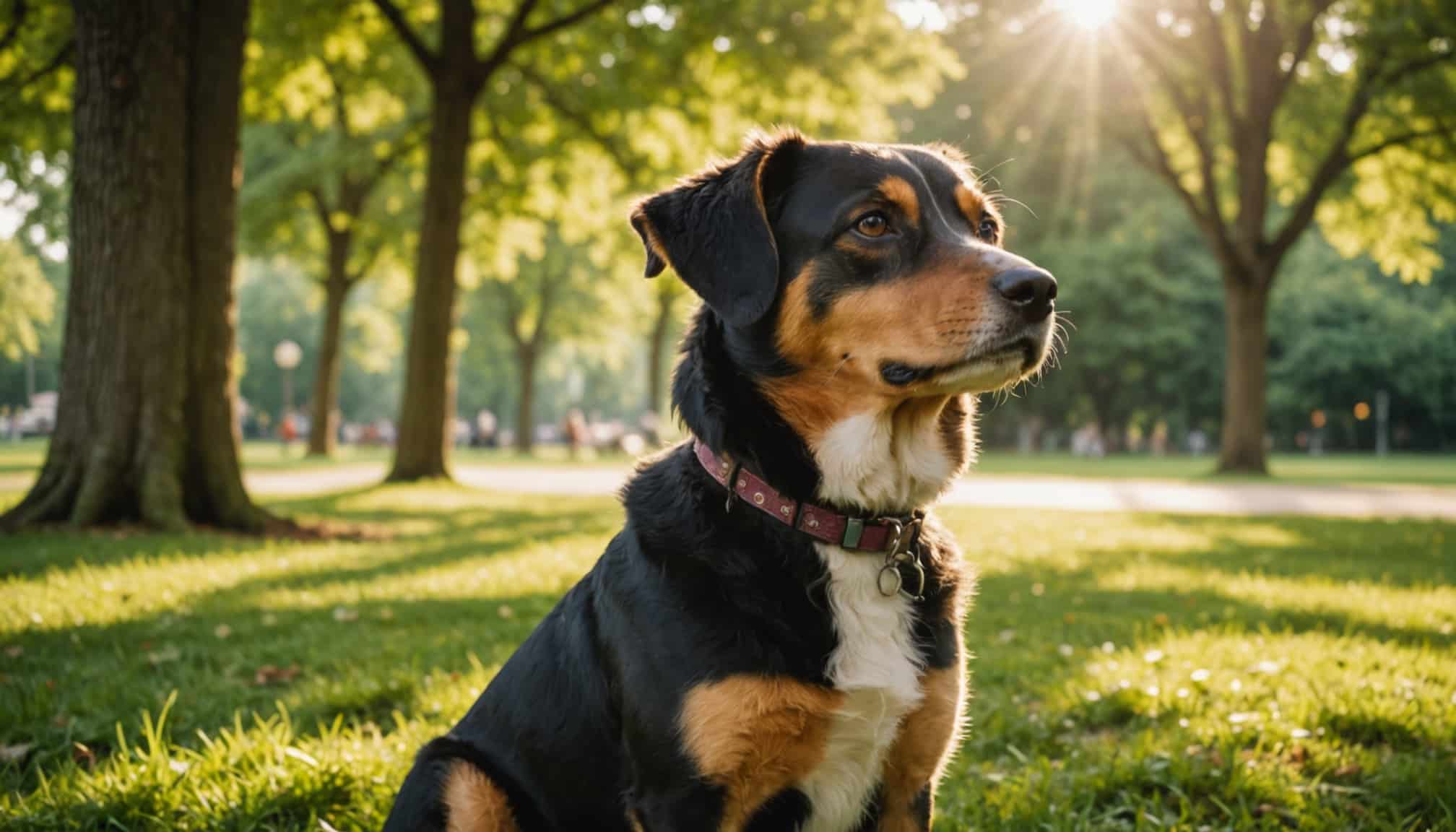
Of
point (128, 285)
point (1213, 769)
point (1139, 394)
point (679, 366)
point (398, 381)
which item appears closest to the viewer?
point (679, 366)

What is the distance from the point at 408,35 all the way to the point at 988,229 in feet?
44.2

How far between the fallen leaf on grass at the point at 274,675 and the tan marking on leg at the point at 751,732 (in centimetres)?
362

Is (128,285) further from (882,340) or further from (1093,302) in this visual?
(1093,302)

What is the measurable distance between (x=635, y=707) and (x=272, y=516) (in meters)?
9.20

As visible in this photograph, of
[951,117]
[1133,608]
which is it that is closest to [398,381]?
[951,117]

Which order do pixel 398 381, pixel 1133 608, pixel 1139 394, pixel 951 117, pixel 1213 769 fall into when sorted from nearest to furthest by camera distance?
pixel 1213 769
pixel 1133 608
pixel 951 117
pixel 1139 394
pixel 398 381

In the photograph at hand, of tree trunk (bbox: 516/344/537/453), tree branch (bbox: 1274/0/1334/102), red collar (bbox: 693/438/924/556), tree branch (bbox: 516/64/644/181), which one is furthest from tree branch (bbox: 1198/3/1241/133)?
tree trunk (bbox: 516/344/537/453)

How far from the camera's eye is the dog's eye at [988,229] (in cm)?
366

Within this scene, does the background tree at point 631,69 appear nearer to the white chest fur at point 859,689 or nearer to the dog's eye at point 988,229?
the dog's eye at point 988,229

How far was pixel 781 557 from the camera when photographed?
2891mm

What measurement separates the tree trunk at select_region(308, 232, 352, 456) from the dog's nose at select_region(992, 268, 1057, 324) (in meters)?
27.3

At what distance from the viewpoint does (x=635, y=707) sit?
274 centimetres

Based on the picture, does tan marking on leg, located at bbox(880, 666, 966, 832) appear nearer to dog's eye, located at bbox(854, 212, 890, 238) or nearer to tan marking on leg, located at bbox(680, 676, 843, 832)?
tan marking on leg, located at bbox(680, 676, 843, 832)

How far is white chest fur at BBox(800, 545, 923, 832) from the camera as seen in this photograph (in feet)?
9.05
